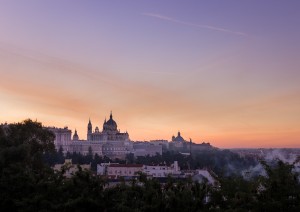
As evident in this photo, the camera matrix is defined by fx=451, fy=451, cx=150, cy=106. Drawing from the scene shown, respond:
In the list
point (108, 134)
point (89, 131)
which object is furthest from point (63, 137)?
point (108, 134)

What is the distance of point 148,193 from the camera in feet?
42.2

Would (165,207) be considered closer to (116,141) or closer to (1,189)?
(1,189)

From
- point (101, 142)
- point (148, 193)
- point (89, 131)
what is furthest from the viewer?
point (89, 131)

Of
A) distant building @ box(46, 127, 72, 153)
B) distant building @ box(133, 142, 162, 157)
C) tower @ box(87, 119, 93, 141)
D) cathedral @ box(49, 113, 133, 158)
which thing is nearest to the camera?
distant building @ box(46, 127, 72, 153)

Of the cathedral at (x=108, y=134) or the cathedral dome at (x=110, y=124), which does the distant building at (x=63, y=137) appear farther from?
the cathedral dome at (x=110, y=124)

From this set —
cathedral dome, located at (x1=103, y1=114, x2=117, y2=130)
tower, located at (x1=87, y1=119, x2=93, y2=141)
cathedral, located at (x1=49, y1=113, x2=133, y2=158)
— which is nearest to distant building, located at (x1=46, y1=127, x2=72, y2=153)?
cathedral, located at (x1=49, y1=113, x2=133, y2=158)

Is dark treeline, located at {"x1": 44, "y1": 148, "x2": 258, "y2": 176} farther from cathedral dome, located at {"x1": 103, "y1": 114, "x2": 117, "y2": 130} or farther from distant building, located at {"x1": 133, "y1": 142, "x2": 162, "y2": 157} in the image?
cathedral dome, located at {"x1": 103, "y1": 114, "x2": 117, "y2": 130}

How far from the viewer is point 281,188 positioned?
1234cm

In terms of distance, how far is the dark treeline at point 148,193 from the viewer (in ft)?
40.4

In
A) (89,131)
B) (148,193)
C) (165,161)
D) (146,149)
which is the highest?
(89,131)

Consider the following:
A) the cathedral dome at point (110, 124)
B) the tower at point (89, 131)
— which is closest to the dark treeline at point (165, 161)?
the cathedral dome at point (110, 124)

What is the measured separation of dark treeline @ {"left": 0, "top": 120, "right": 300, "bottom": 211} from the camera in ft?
40.4

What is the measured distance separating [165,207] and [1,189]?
6.16 m

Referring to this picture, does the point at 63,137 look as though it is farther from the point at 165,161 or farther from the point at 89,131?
the point at 165,161
